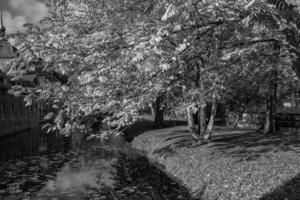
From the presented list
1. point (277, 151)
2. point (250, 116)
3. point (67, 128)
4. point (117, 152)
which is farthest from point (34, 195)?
point (250, 116)

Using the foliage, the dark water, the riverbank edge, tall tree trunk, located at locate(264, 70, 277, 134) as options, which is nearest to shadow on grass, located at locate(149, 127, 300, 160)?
the riverbank edge

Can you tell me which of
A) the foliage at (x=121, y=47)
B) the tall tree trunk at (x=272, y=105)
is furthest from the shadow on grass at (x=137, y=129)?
the foliage at (x=121, y=47)

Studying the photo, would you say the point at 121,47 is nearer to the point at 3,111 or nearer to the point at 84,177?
the point at 84,177

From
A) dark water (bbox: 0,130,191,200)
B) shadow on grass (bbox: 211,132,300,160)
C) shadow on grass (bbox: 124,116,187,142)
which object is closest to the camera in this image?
dark water (bbox: 0,130,191,200)

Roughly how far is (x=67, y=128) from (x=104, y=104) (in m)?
1.02

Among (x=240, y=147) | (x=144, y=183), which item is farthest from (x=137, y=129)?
(x=144, y=183)

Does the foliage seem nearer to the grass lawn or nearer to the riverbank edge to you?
the grass lawn

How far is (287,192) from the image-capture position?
9.02 m

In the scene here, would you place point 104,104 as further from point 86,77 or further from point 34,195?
point 34,195

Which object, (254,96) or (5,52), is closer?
(254,96)

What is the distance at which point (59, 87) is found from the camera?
8594 mm

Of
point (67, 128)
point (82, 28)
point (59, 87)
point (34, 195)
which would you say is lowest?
point (34, 195)

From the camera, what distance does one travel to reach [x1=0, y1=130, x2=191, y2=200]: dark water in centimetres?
1308

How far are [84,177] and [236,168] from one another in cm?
703
